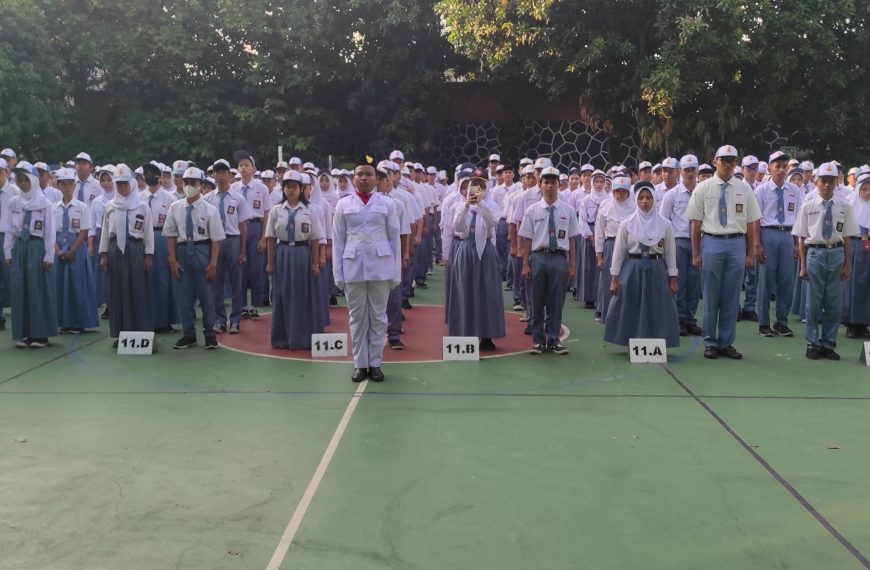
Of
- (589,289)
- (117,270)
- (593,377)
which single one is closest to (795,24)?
(589,289)

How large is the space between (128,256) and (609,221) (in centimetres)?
600

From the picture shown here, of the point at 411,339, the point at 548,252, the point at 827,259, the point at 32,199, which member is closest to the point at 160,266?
the point at 32,199

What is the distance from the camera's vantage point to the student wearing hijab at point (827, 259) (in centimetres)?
859

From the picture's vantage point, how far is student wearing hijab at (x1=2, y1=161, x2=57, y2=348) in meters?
9.17

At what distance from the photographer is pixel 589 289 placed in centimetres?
1270

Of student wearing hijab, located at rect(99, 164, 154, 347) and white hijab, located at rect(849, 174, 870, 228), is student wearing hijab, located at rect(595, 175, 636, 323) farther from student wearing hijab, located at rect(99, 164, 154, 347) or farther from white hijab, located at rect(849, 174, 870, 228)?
student wearing hijab, located at rect(99, 164, 154, 347)

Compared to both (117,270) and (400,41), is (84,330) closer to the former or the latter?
(117,270)

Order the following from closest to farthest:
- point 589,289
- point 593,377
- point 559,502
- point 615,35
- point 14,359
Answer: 1. point 559,502
2. point 593,377
3. point 14,359
4. point 589,289
5. point 615,35

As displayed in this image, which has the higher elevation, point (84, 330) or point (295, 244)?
point (295, 244)

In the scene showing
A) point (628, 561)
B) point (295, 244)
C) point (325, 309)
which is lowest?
point (628, 561)

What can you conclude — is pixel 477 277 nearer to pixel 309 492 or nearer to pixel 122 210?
pixel 122 210

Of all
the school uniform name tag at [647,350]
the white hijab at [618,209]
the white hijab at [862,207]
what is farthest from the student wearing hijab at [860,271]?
the school uniform name tag at [647,350]

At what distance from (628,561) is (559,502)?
80cm

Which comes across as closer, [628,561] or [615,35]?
[628,561]
